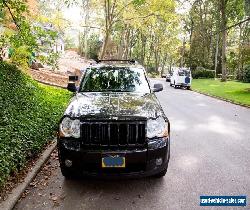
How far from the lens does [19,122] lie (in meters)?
7.49

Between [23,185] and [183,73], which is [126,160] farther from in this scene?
[183,73]

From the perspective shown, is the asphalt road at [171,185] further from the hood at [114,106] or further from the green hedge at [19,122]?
the hood at [114,106]

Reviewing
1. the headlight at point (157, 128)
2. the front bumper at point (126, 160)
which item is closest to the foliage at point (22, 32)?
the front bumper at point (126, 160)

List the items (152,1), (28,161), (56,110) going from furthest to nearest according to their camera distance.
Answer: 1. (152,1)
2. (56,110)
3. (28,161)

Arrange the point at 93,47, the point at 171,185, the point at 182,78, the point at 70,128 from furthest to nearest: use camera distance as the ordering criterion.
Answer: 1. the point at 93,47
2. the point at 182,78
3. the point at 171,185
4. the point at 70,128

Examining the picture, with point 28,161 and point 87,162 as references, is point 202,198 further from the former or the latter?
point 28,161

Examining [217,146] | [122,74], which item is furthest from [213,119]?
[122,74]

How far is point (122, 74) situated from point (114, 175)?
2.90 metres

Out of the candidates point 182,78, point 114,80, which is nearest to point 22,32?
point 114,80

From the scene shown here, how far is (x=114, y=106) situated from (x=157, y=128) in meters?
0.81

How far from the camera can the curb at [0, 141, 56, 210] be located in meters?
5.01

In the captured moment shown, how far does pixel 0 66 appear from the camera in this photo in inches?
450

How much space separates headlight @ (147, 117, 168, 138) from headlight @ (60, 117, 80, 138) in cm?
110

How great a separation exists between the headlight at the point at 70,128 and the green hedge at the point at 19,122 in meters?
1.02
